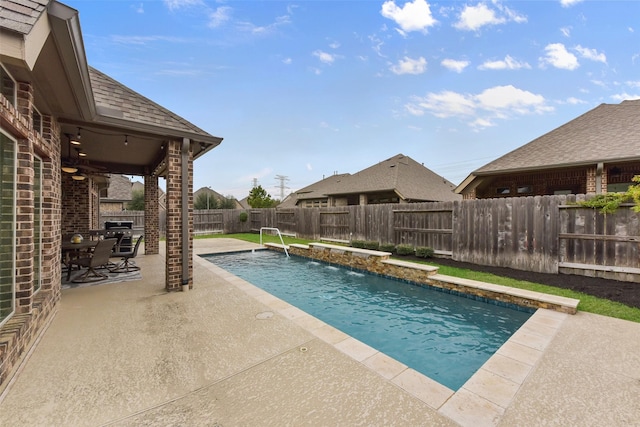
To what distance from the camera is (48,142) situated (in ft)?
12.5

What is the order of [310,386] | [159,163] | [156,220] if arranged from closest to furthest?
[310,386] → [159,163] → [156,220]

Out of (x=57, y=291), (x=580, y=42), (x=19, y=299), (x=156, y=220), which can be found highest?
(x=580, y=42)

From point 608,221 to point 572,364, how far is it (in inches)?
180

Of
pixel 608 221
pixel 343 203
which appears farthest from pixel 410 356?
pixel 343 203

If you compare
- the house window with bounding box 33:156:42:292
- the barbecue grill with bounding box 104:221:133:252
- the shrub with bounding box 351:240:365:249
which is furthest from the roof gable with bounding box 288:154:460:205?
the house window with bounding box 33:156:42:292

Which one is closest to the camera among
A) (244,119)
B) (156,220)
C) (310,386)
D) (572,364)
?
(310,386)

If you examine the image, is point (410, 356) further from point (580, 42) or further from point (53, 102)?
Result: point (580, 42)

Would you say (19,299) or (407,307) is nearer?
(19,299)

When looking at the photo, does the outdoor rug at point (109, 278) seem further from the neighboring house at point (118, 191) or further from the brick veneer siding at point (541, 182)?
the neighboring house at point (118, 191)

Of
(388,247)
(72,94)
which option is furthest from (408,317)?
(72,94)

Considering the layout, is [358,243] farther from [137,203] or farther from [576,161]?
[137,203]

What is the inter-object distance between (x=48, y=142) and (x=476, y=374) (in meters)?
6.08

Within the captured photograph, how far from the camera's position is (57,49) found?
2426 mm

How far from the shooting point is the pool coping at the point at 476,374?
2.07 metres
